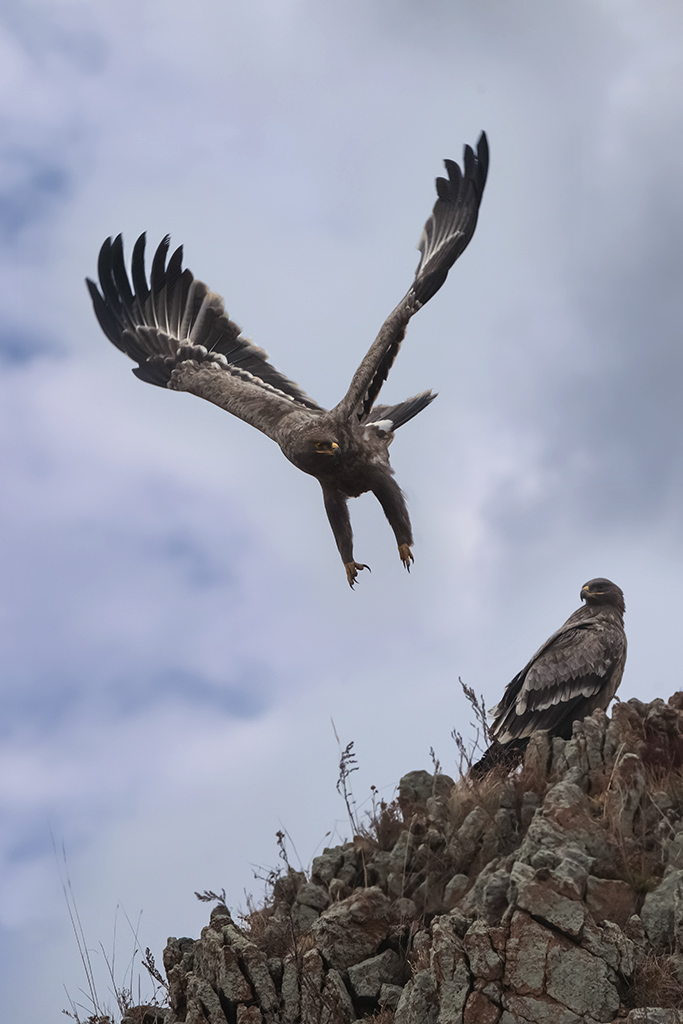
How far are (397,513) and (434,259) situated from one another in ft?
9.57

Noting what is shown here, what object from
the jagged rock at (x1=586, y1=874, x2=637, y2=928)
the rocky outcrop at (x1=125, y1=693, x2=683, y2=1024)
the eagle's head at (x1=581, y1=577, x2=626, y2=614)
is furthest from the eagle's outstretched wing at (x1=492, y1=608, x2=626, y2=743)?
the jagged rock at (x1=586, y1=874, x2=637, y2=928)

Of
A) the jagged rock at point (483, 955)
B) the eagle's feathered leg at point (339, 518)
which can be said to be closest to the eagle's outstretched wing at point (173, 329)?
the eagle's feathered leg at point (339, 518)

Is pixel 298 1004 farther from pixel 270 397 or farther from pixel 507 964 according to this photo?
pixel 270 397

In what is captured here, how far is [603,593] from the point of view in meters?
13.6

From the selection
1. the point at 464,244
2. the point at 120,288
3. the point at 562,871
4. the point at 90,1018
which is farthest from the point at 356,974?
the point at 120,288

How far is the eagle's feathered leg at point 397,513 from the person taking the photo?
11.6 m

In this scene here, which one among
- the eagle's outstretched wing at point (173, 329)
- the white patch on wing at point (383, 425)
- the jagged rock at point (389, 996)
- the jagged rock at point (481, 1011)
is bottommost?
the jagged rock at point (481, 1011)

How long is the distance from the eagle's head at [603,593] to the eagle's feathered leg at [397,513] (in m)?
3.27

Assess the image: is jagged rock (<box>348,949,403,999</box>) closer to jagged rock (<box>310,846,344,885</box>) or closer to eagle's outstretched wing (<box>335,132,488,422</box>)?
jagged rock (<box>310,846,344,885</box>)

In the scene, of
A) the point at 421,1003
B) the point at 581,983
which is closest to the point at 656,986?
the point at 581,983

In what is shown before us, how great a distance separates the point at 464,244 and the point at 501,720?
5.76m

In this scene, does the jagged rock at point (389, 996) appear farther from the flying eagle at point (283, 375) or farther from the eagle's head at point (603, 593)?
the eagle's head at point (603, 593)

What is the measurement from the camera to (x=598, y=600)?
13688mm

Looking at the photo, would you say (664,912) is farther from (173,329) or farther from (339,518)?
(173,329)
